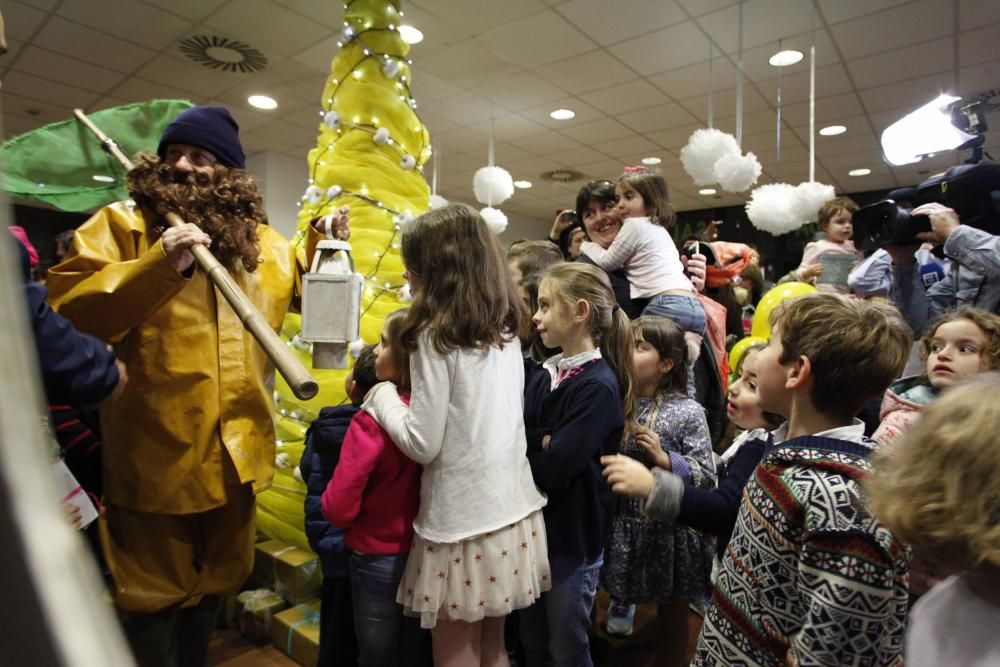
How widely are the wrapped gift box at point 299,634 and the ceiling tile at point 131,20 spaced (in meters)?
3.21

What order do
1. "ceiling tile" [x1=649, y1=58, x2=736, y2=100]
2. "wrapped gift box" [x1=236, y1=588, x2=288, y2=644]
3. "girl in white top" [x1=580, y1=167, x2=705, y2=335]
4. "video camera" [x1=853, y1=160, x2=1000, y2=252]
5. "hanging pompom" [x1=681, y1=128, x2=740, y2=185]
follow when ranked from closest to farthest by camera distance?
"video camera" [x1=853, y1=160, x2=1000, y2=252], "wrapped gift box" [x1=236, y1=588, x2=288, y2=644], "girl in white top" [x1=580, y1=167, x2=705, y2=335], "hanging pompom" [x1=681, y1=128, x2=740, y2=185], "ceiling tile" [x1=649, y1=58, x2=736, y2=100]

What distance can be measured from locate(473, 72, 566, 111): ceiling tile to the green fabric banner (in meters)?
2.82

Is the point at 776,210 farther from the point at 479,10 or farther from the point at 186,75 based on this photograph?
the point at 186,75

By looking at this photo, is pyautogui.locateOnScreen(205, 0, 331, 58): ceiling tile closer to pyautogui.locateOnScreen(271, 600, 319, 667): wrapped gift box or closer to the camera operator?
pyautogui.locateOnScreen(271, 600, 319, 667): wrapped gift box

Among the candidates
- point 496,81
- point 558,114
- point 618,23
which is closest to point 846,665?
point 618,23

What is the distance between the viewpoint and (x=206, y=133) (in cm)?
141

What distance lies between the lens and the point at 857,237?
2021mm

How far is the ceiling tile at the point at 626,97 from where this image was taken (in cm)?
427

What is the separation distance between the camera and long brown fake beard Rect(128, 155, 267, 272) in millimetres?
1336

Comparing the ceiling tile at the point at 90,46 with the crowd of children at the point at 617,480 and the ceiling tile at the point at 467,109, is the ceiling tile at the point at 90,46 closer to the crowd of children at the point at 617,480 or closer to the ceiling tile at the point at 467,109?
the ceiling tile at the point at 467,109

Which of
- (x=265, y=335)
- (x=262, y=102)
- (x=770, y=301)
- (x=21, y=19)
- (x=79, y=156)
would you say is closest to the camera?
(x=265, y=335)

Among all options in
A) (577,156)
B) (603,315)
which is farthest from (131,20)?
(577,156)

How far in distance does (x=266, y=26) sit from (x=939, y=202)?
11.2 ft

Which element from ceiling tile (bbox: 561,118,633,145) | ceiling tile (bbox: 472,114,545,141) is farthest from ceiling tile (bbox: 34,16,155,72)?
ceiling tile (bbox: 561,118,633,145)
